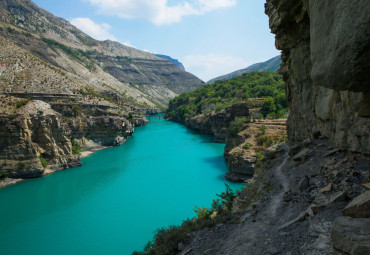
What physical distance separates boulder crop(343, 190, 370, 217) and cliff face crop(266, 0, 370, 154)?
207 cm

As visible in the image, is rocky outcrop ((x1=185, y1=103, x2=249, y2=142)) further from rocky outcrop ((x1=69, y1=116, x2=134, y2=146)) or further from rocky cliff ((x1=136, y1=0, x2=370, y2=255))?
rocky cliff ((x1=136, y1=0, x2=370, y2=255))

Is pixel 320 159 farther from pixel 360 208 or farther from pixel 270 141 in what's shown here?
pixel 270 141

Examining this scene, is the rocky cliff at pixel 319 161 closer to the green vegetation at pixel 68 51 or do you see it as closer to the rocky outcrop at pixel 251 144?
the rocky outcrop at pixel 251 144

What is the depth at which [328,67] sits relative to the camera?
14.6ft

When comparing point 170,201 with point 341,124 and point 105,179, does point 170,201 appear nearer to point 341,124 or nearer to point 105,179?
point 105,179

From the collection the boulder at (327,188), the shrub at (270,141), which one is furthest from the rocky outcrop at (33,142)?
the boulder at (327,188)

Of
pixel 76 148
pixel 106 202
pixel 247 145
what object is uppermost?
pixel 247 145

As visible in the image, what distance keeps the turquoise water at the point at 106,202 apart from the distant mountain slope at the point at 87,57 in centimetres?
2895

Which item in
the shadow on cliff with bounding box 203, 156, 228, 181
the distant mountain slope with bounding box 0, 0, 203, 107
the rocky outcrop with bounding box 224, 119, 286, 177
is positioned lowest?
the shadow on cliff with bounding box 203, 156, 228, 181

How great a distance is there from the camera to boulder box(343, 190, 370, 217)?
404 cm

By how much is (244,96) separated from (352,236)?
67.5 metres

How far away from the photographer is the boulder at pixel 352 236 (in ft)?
11.3

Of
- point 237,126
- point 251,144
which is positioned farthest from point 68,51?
point 251,144

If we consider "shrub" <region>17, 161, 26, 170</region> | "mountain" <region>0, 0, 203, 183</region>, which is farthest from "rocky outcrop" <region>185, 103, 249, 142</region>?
"shrub" <region>17, 161, 26, 170</region>
